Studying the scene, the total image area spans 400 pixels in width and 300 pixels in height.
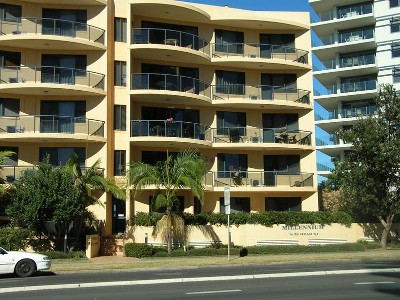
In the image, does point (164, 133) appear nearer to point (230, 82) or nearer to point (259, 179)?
point (230, 82)

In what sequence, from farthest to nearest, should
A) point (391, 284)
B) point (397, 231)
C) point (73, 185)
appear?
point (397, 231), point (73, 185), point (391, 284)

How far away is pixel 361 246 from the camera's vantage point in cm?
3161

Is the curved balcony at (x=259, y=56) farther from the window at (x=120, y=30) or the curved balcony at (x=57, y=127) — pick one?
the curved balcony at (x=57, y=127)

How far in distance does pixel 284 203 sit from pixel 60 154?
1692 centimetres

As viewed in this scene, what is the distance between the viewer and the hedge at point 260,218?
3216 cm

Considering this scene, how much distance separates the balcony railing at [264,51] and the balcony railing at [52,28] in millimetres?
9715

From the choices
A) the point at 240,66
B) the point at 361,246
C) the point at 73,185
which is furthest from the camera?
the point at 240,66

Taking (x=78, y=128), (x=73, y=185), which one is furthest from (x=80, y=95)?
(x=73, y=185)

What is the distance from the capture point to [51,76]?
33656 millimetres

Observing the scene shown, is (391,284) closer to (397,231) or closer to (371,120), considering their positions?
(371,120)

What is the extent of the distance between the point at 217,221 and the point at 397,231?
43.7 ft

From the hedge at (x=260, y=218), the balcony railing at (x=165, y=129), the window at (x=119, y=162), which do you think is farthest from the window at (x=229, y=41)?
the hedge at (x=260, y=218)

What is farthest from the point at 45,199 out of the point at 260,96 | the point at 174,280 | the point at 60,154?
the point at 260,96

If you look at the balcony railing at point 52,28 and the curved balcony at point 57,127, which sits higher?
the balcony railing at point 52,28
